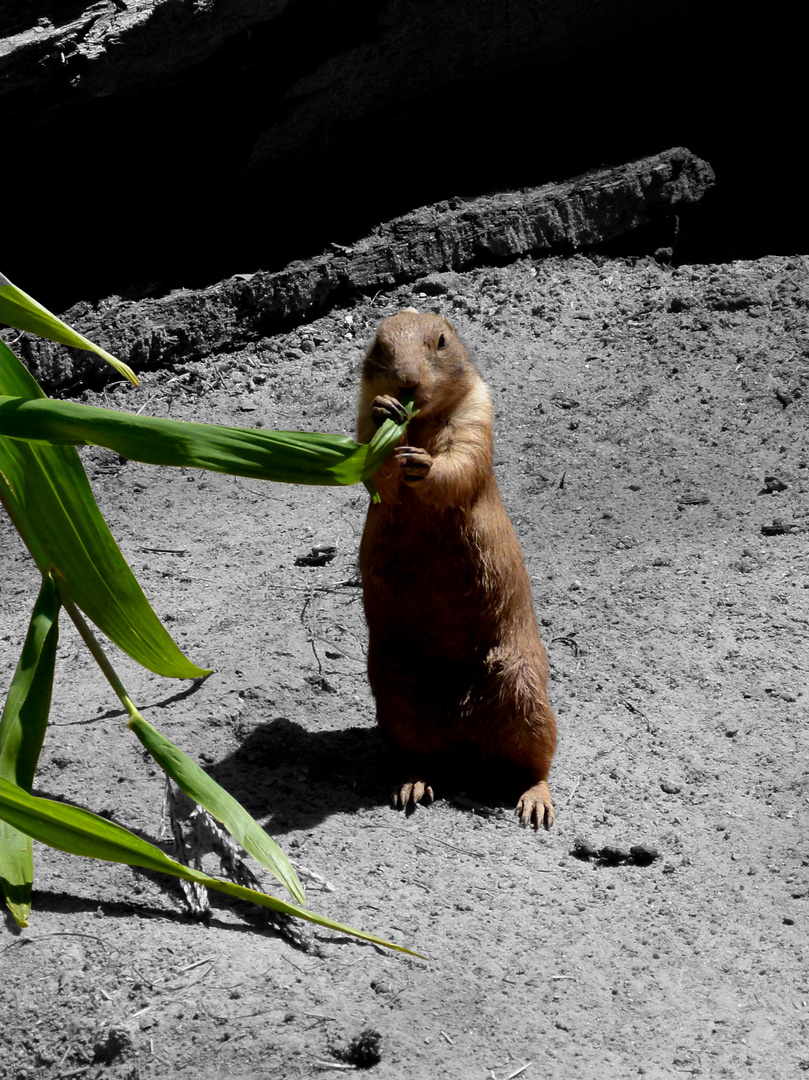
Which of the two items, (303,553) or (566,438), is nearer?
(303,553)

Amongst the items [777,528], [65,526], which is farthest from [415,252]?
[65,526]

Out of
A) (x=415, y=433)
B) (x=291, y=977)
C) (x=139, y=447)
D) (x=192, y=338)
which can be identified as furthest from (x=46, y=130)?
(x=291, y=977)

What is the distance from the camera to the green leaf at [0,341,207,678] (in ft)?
9.67

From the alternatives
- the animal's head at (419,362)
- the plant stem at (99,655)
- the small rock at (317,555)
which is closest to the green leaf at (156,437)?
the plant stem at (99,655)

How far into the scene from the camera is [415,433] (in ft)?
14.3

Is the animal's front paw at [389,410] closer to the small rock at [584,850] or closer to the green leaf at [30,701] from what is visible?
the green leaf at [30,701]

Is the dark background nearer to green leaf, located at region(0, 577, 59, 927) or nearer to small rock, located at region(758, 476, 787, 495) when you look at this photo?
small rock, located at region(758, 476, 787, 495)

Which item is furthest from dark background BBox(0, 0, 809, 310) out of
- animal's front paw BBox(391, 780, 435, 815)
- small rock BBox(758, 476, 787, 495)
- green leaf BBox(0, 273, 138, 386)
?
green leaf BBox(0, 273, 138, 386)

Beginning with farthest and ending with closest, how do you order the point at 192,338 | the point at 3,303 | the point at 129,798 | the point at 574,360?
the point at 192,338 → the point at 574,360 → the point at 129,798 → the point at 3,303

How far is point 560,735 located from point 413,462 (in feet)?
4.81

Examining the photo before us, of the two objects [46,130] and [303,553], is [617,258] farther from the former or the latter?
[46,130]

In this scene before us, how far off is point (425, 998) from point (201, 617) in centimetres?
269

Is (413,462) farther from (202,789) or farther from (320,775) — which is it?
(202,789)

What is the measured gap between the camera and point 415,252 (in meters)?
7.50
